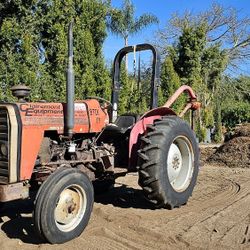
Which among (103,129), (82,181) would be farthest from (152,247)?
(103,129)

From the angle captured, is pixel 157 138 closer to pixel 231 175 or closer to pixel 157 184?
pixel 157 184

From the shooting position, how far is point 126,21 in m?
21.6

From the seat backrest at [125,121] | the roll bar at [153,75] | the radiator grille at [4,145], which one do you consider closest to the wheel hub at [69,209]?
the radiator grille at [4,145]

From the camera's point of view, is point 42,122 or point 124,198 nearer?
point 42,122

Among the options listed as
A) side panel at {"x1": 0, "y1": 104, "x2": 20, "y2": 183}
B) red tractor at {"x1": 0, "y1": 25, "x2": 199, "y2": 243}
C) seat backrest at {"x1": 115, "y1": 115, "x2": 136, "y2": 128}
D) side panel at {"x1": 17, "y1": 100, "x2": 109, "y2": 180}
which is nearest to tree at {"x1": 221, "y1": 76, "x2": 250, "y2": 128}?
red tractor at {"x1": 0, "y1": 25, "x2": 199, "y2": 243}

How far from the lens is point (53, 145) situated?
18.4ft

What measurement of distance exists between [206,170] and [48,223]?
6516mm

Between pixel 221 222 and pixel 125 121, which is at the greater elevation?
pixel 125 121

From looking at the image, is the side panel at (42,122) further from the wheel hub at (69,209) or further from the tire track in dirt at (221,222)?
the tire track in dirt at (221,222)

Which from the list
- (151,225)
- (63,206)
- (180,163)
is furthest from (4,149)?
(180,163)

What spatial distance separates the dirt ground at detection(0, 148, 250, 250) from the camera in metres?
4.71

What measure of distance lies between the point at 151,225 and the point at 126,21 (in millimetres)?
17323

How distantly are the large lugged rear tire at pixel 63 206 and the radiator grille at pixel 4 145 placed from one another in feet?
1.73

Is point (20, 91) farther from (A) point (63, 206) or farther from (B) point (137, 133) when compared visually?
(B) point (137, 133)
